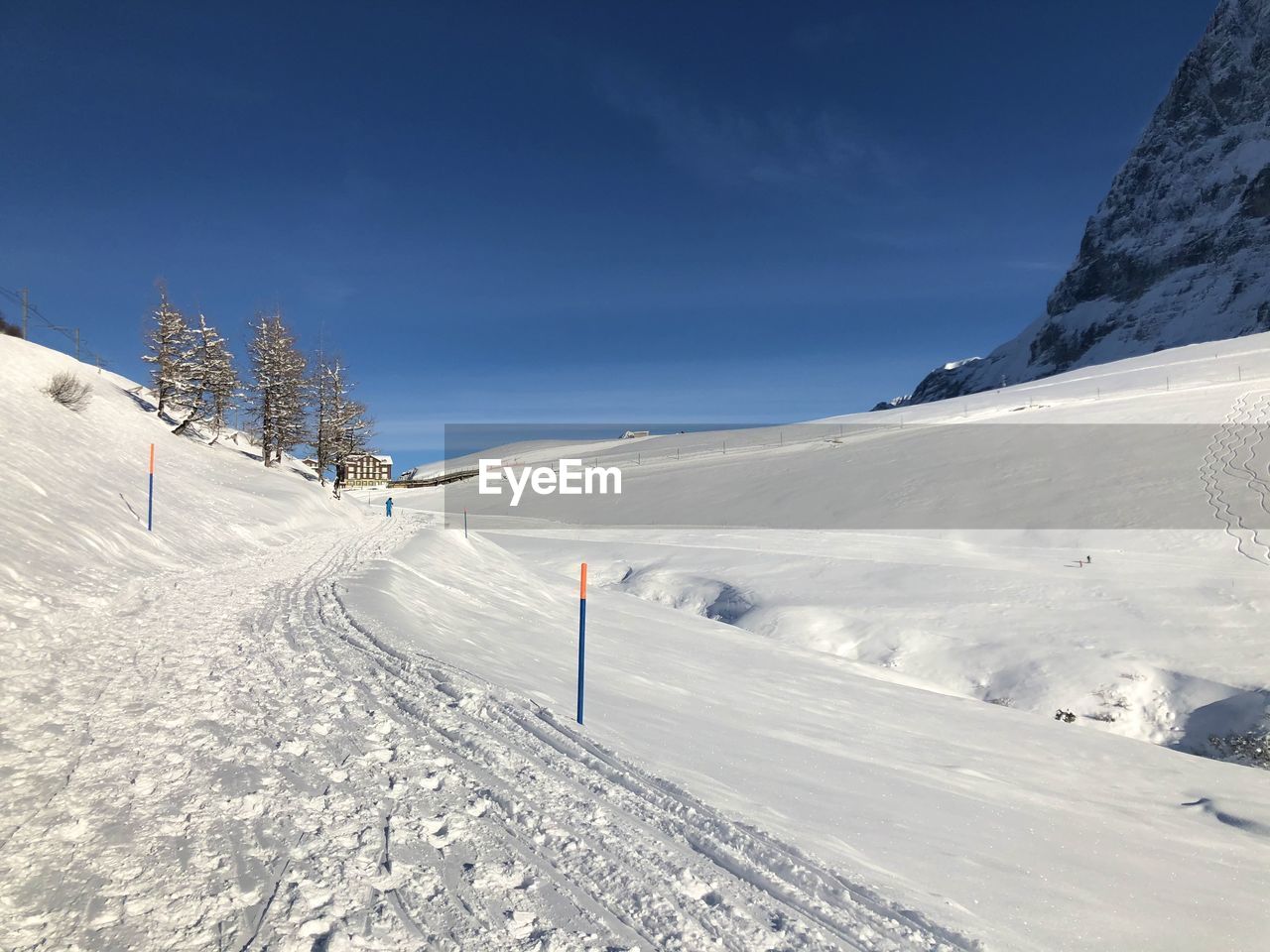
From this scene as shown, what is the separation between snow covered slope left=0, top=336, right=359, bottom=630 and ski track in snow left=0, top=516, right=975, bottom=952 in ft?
12.7

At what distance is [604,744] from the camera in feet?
18.4

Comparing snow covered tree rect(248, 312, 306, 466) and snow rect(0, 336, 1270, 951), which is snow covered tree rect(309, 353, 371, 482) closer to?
snow covered tree rect(248, 312, 306, 466)

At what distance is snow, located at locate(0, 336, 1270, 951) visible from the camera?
130 inches

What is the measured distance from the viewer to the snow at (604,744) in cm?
331

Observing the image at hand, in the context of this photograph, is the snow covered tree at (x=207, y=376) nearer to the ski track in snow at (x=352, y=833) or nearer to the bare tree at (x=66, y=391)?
the bare tree at (x=66, y=391)

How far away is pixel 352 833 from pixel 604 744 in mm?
2368

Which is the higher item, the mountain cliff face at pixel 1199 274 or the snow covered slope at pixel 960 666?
the mountain cliff face at pixel 1199 274

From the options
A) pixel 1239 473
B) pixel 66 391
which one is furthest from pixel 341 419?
pixel 1239 473

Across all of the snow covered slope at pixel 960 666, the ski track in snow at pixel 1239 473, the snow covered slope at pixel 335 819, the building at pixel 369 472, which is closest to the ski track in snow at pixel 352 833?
the snow covered slope at pixel 335 819

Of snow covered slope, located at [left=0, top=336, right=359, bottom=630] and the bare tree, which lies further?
the bare tree

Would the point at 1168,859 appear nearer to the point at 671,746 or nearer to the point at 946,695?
the point at 671,746

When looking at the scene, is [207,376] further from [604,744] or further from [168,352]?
[604,744]

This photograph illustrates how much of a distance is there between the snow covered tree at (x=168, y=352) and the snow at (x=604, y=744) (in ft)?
52.7

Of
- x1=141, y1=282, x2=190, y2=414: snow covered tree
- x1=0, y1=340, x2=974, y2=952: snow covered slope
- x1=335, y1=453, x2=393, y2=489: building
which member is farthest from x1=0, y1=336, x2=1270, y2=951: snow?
x1=335, y1=453, x2=393, y2=489: building
